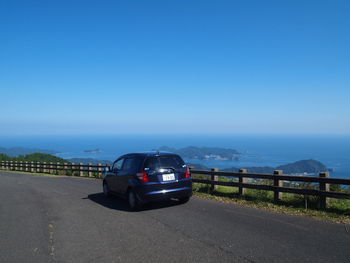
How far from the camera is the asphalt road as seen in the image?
188 inches

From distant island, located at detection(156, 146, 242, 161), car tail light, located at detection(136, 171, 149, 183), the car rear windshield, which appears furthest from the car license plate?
distant island, located at detection(156, 146, 242, 161)

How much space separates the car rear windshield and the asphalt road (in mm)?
1283

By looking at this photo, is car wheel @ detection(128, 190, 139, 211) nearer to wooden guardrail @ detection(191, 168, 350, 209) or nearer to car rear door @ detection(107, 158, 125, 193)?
car rear door @ detection(107, 158, 125, 193)

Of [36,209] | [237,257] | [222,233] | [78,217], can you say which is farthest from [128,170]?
[237,257]

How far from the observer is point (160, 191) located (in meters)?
8.54

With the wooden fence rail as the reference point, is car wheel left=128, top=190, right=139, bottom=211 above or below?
below

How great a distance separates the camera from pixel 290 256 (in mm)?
4633

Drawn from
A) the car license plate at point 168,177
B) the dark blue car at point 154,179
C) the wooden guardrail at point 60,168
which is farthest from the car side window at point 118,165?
the wooden guardrail at point 60,168

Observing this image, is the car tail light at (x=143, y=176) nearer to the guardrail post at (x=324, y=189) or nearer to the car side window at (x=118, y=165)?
the car side window at (x=118, y=165)

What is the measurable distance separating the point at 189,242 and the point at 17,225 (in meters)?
4.56

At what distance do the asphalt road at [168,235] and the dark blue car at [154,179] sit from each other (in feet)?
1.45

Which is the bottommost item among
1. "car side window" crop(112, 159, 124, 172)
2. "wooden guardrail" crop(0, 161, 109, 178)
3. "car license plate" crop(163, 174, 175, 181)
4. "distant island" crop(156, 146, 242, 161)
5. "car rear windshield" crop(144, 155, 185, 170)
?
"distant island" crop(156, 146, 242, 161)

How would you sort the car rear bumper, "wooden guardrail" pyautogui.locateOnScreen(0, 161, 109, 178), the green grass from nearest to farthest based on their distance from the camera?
the green grass, the car rear bumper, "wooden guardrail" pyautogui.locateOnScreen(0, 161, 109, 178)

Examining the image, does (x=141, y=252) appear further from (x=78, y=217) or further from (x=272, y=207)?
(x=272, y=207)
